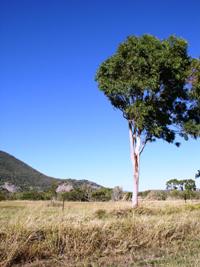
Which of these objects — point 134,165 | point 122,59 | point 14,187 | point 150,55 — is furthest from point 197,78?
point 14,187

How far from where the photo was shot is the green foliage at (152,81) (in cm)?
2489

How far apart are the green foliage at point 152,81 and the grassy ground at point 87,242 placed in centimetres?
1577

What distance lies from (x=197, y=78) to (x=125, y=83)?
486 cm

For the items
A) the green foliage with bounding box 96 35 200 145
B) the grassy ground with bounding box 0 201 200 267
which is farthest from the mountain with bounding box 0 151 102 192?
the grassy ground with bounding box 0 201 200 267

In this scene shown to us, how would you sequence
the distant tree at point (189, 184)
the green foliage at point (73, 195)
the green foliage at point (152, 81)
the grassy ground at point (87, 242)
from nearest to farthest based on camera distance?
the grassy ground at point (87, 242), the green foliage at point (152, 81), the green foliage at point (73, 195), the distant tree at point (189, 184)

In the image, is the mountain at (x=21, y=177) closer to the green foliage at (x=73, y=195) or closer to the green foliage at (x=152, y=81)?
the green foliage at (x=73, y=195)

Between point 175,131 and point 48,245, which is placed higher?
point 175,131

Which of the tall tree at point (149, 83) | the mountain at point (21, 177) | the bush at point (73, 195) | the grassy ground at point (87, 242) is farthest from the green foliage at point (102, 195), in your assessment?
the grassy ground at point (87, 242)

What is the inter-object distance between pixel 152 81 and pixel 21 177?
7488 centimetres

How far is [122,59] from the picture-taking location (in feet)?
83.8

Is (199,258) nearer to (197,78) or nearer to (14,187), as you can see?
(197,78)

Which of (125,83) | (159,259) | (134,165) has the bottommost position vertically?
(159,259)

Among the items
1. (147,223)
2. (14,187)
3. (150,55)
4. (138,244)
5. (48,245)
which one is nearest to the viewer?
(48,245)

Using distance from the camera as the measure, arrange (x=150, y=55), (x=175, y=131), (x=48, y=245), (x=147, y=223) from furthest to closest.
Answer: (x=175, y=131), (x=150, y=55), (x=147, y=223), (x=48, y=245)
